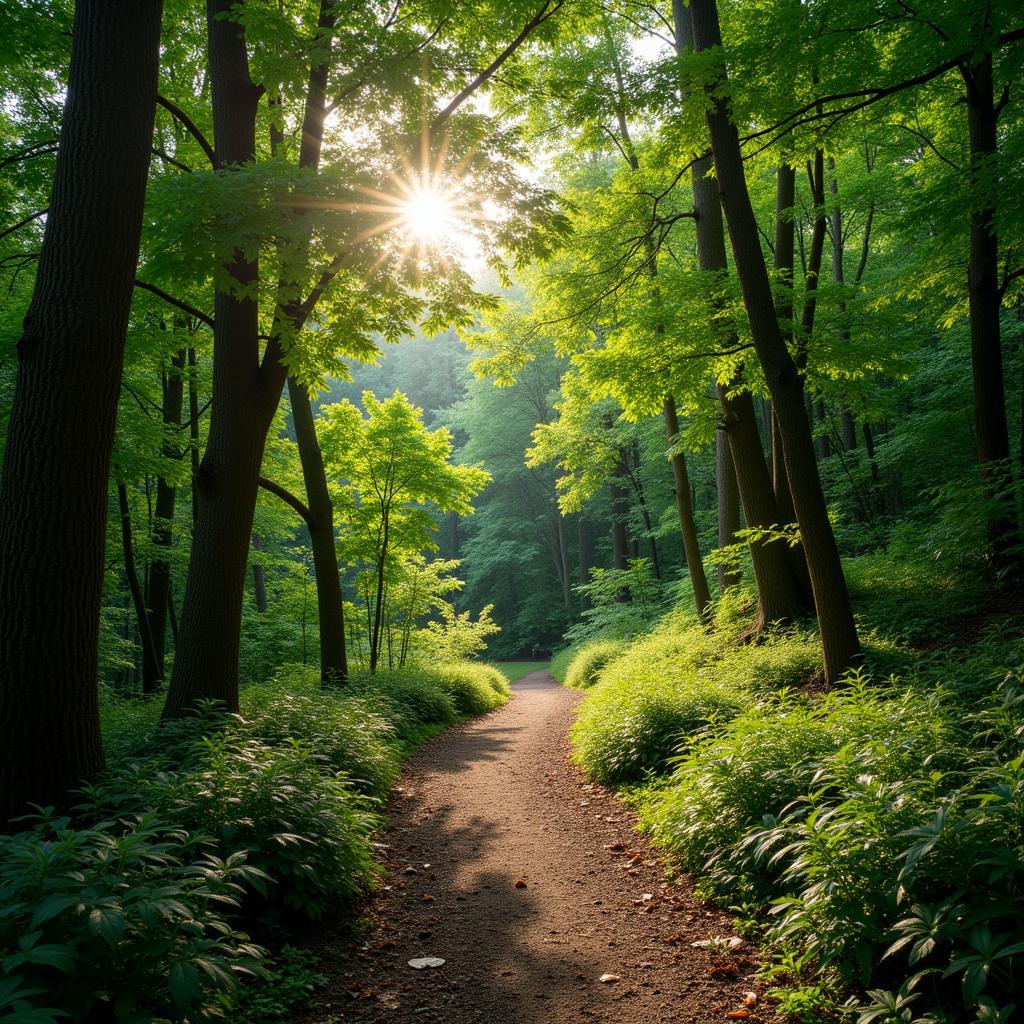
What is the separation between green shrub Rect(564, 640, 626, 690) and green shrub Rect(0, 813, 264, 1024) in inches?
542

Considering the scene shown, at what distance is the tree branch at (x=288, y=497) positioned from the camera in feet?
25.9

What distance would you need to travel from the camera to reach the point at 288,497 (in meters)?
8.37

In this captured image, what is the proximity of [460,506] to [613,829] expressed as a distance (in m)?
8.41

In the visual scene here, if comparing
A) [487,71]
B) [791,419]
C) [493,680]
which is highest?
[487,71]

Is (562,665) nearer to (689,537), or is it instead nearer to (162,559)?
(689,537)

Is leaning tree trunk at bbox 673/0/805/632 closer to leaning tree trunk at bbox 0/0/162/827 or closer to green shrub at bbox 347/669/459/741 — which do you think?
green shrub at bbox 347/669/459/741

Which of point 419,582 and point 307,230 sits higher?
point 307,230

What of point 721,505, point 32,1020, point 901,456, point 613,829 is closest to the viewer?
point 32,1020

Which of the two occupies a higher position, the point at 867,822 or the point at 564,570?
the point at 564,570

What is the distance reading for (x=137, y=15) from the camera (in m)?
4.48

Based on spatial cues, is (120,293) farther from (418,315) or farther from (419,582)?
(419,582)

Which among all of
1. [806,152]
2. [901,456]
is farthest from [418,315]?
[901,456]

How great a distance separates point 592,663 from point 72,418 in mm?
14692

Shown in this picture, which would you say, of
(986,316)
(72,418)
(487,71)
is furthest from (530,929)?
(986,316)
